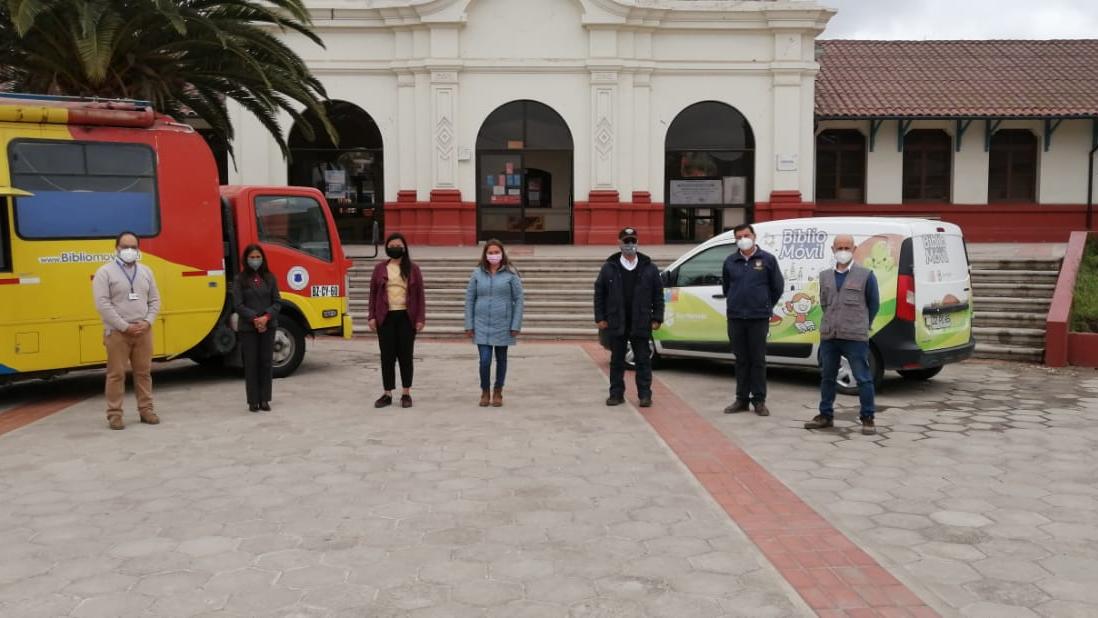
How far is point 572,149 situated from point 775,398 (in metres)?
13.7

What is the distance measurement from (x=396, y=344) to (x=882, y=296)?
4.84 metres

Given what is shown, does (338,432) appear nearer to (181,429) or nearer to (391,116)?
(181,429)

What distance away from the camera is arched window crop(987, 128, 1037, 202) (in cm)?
2459

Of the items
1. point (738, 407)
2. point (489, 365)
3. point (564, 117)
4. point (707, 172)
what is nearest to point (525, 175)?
point (564, 117)

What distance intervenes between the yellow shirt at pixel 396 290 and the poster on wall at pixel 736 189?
49.5 feet

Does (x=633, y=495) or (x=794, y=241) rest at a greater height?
(x=794, y=241)

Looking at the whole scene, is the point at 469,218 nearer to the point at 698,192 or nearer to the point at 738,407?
the point at 698,192

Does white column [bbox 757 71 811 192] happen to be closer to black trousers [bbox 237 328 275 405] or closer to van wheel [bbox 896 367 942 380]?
van wheel [bbox 896 367 942 380]

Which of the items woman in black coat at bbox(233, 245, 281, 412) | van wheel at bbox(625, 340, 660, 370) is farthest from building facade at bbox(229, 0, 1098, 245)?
woman in black coat at bbox(233, 245, 281, 412)

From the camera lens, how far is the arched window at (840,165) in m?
24.5

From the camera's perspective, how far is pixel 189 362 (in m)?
12.6

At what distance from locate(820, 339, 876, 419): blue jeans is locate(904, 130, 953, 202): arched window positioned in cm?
1799

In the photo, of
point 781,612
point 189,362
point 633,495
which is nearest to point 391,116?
point 189,362

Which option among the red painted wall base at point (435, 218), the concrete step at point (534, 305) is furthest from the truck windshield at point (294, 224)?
the red painted wall base at point (435, 218)
